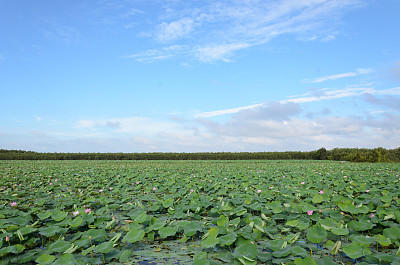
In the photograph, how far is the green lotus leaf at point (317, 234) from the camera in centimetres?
190

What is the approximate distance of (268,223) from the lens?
8.77ft

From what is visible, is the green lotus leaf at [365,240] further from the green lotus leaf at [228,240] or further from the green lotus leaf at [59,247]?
the green lotus leaf at [59,247]

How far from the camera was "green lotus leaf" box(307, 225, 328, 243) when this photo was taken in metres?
1.90

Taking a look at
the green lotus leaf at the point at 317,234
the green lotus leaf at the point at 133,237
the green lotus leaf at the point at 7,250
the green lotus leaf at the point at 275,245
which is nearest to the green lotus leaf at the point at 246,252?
the green lotus leaf at the point at 275,245

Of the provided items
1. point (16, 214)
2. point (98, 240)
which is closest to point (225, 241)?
point (98, 240)

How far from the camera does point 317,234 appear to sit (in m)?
1.94

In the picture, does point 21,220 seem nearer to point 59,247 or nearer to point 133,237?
point 59,247

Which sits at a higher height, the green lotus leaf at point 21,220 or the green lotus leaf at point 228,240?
the green lotus leaf at point 228,240

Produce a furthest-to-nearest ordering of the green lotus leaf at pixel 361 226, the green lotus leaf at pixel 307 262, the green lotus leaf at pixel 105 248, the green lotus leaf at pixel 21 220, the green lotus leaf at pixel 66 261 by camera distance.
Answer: the green lotus leaf at pixel 21 220 → the green lotus leaf at pixel 361 226 → the green lotus leaf at pixel 105 248 → the green lotus leaf at pixel 66 261 → the green lotus leaf at pixel 307 262

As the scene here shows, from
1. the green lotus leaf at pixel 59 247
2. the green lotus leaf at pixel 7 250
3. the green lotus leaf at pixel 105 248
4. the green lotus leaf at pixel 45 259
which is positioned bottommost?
the green lotus leaf at pixel 45 259

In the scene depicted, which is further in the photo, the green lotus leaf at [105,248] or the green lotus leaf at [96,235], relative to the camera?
the green lotus leaf at [96,235]

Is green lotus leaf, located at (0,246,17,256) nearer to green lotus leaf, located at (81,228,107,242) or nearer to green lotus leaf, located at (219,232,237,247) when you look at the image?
green lotus leaf, located at (81,228,107,242)

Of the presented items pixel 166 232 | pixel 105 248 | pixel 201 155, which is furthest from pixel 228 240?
pixel 201 155

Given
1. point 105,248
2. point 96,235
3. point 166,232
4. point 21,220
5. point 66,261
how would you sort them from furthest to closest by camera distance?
point 21,220 → point 166,232 → point 96,235 → point 105,248 → point 66,261
